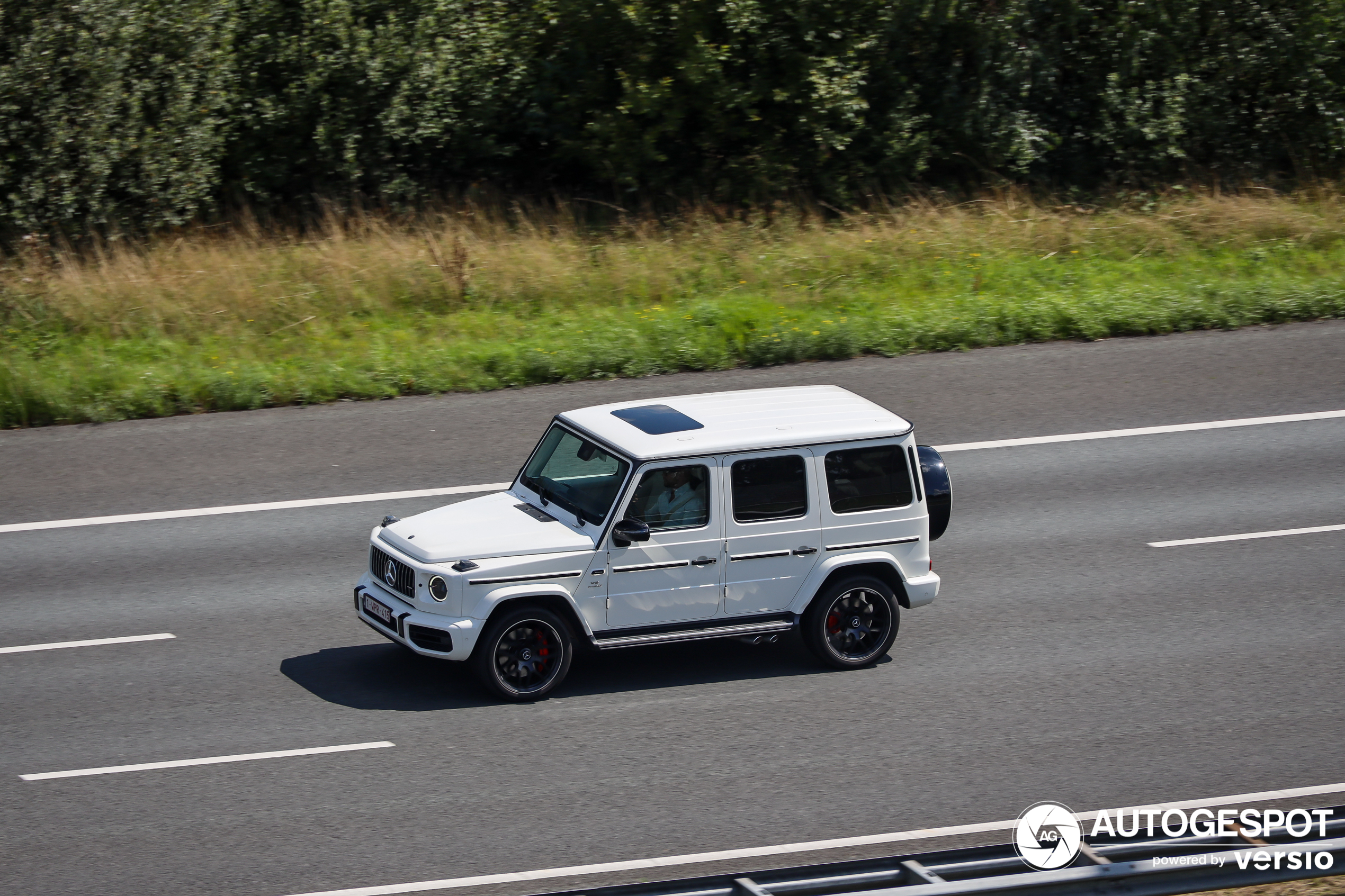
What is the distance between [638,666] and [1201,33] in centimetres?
1824

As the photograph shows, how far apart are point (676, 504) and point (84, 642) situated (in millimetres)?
4621

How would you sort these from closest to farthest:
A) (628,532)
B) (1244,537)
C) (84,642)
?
(628,532) < (84,642) < (1244,537)

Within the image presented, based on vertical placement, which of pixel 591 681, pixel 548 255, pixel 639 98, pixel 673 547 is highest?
pixel 639 98

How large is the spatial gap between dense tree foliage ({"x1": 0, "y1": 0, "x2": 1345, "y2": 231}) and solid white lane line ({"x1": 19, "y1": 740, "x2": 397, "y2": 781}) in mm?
13788

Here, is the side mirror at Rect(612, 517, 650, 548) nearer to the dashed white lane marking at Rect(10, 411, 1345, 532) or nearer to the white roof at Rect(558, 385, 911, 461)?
the white roof at Rect(558, 385, 911, 461)

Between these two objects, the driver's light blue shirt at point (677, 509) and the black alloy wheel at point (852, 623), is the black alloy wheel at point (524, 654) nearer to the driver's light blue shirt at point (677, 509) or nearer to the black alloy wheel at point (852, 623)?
the driver's light blue shirt at point (677, 509)

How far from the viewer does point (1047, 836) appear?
7.03 m

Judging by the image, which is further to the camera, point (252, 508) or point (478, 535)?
point (252, 508)

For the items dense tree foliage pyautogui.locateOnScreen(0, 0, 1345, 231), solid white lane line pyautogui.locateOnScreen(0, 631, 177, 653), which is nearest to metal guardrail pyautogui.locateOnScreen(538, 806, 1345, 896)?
solid white lane line pyautogui.locateOnScreen(0, 631, 177, 653)

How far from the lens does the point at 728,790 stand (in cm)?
848

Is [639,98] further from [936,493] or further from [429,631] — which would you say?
[429,631]

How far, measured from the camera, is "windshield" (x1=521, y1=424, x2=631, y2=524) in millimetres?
9711

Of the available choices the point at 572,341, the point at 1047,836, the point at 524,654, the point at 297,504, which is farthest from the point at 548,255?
the point at 1047,836

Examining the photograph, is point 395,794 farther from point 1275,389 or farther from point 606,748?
point 1275,389
